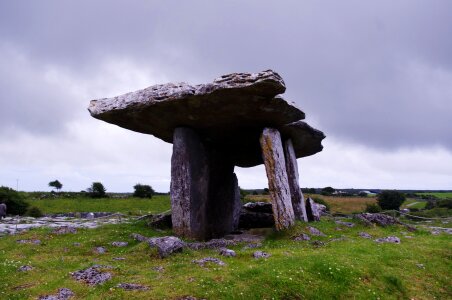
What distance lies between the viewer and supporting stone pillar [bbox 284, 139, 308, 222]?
2402 cm

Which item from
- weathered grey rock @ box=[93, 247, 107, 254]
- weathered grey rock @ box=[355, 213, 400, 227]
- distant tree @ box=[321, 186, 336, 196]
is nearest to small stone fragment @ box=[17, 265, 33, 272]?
weathered grey rock @ box=[93, 247, 107, 254]

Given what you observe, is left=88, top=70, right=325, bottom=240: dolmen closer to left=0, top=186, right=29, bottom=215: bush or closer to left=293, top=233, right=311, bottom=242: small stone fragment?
left=293, top=233, right=311, bottom=242: small stone fragment

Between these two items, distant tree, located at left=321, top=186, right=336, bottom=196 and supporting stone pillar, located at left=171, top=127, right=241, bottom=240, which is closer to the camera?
supporting stone pillar, located at left=171, top=127, right=241, bottom=240

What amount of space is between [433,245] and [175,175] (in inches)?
494

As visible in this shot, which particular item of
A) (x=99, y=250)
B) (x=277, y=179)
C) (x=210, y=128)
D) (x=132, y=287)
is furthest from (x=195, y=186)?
(x=132, y=287)

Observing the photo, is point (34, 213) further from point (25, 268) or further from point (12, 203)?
point (25, 268)

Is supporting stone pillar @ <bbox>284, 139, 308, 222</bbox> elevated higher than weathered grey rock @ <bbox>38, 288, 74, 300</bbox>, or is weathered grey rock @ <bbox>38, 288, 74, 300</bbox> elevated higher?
supporting stone pillar @ <bbox>284, 139, 308, 222</bbox>

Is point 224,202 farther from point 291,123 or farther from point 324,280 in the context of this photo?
point 324,280

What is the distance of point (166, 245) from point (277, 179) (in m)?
7.31

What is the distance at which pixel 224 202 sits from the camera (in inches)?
1034

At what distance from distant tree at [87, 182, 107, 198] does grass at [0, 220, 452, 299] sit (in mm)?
43315

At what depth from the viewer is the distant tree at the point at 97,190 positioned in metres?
61.2

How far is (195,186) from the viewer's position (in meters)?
21.3

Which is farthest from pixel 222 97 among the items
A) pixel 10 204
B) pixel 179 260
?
pixel 10 204
